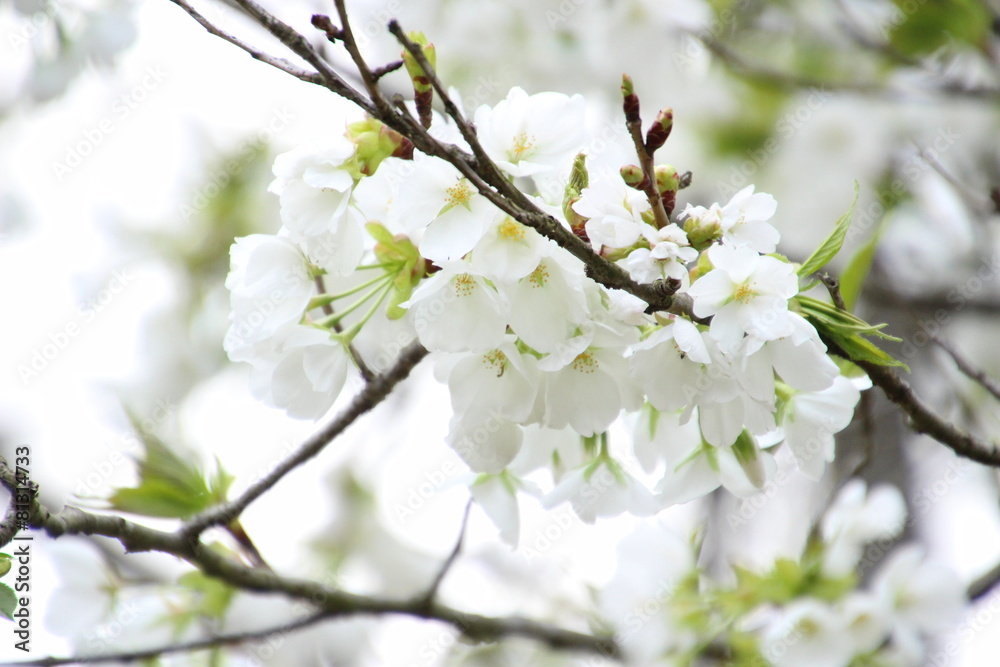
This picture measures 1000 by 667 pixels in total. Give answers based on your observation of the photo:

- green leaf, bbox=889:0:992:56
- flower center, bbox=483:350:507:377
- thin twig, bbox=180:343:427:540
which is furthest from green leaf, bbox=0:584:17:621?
green leaf, bbox=889:0:992:56

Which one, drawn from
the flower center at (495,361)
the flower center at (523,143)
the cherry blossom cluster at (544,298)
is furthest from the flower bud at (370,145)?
the flower center at (495,361)

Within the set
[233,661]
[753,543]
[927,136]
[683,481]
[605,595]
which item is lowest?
[753,543]

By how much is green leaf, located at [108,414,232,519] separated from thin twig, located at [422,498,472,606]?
0.34 m

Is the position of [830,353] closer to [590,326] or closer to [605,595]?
[590,326]

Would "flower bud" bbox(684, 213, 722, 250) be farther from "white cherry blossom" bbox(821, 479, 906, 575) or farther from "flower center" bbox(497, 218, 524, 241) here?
"white cherry blossom" bbox(821, 479, 906, 575)

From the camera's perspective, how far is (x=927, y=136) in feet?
9.96

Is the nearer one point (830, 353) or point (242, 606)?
point (830, 353)

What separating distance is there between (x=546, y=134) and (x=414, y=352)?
32 cm

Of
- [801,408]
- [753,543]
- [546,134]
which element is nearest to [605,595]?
[801,408]

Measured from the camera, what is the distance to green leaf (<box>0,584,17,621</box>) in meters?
0.70

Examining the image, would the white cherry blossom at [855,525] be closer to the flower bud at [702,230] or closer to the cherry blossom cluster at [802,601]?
the cherry blossom cluster at [802,601]

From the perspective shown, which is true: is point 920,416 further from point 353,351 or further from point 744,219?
point 353,351

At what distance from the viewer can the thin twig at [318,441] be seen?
96 cm

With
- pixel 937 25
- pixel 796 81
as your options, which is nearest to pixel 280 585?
pixel 796 81
